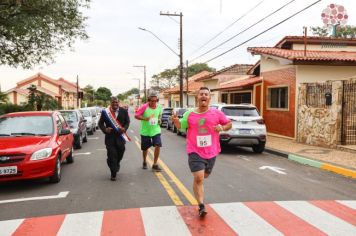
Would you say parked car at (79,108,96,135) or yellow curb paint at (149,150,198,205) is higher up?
parked car at (79,108,96,135)

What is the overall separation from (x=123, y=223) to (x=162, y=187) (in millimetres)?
2379

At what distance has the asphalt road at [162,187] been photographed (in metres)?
6.51

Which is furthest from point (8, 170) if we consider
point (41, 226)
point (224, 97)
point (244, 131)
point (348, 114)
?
point (224, 97)

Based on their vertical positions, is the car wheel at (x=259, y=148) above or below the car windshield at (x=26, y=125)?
below

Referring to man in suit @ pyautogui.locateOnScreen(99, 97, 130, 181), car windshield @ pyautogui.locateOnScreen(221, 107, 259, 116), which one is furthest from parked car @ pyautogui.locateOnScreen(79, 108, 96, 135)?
man in suit @ pyautogui.locateOnScreen(99, 97, 130, 181)

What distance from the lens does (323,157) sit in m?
12.3

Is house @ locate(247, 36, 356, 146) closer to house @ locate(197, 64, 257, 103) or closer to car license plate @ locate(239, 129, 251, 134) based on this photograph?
house @ locate(197, 64, 257, 103)

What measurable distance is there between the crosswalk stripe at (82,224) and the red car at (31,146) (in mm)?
2180

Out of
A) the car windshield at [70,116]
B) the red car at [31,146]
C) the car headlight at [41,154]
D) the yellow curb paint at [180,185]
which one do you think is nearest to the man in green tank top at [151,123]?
the yellow curb paint at [180,185]

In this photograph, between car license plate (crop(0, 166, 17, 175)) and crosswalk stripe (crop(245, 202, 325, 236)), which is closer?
crosswalk stripe (crop(245, 202, 325, 236))

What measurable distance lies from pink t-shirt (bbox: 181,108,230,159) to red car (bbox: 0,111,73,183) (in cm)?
342

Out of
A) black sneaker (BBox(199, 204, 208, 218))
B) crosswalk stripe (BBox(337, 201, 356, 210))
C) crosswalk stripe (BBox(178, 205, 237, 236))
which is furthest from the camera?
crosswalk stripe (BBox(337, 201, 356, 210))

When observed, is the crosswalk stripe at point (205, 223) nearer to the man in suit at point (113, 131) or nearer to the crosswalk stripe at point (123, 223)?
the crosswalk stripe at point (123, 223)

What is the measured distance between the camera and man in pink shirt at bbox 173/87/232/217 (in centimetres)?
557
